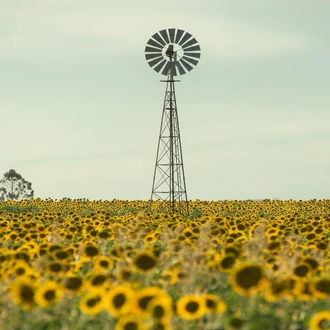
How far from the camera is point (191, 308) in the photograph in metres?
7.01

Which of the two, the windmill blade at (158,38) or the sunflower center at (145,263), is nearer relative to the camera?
the sunflower center at (145,263)

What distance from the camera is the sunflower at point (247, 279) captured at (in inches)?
286

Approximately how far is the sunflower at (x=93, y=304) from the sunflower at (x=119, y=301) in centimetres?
14

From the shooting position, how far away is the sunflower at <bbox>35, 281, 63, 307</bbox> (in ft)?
24.0

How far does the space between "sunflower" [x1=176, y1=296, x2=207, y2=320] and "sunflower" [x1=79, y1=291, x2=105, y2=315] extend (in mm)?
780

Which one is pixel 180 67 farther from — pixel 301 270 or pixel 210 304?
pixel 210 304

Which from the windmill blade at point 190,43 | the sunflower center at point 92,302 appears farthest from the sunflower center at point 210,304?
the windmill blade at point 190,43

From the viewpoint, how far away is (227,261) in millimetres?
8688

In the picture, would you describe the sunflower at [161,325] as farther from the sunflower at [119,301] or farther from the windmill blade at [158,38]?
the windmill blade at [158,38]

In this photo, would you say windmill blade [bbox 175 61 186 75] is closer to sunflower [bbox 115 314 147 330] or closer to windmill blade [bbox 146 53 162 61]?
windmill blade [bbox 146 53 162 61]

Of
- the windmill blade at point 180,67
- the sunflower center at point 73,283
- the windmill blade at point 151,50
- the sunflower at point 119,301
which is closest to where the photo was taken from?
the sunflower at point 119,301

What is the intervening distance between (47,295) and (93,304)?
1.74 feet

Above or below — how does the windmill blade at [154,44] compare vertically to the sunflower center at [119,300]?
above

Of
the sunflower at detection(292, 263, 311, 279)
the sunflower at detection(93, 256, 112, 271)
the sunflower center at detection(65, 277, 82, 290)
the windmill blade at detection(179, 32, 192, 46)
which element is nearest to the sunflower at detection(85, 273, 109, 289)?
the sunflower center at detection(65, 277, 82, 290)
